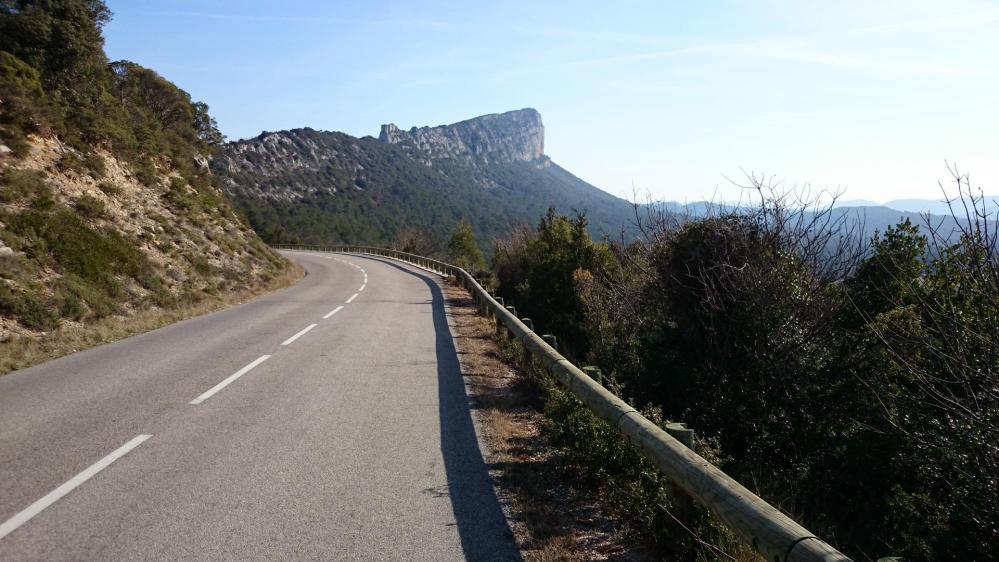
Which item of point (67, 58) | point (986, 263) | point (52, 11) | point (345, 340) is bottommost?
point (345, 340)

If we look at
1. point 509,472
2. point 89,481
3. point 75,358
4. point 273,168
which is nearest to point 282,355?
point 75,358

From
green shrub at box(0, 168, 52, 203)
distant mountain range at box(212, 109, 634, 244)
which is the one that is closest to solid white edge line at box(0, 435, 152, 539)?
green shrub at box(0, 168, 52, 203)

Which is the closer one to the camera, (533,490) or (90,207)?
(533,490)

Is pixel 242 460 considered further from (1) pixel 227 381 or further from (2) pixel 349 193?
(2) pixel 349 193

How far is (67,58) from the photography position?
20.9 m

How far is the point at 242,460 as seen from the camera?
16.2 feet

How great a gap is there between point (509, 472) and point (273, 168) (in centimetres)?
14380

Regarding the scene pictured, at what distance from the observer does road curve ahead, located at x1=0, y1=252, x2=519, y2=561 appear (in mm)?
3631

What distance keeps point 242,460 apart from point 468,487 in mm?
1908

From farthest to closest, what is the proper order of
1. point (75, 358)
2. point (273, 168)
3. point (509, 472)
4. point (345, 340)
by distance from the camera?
point (273, 168)
point (345, 340)
point (75, 358)
point (509, 472)

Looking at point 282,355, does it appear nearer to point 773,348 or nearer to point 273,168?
point 773,348

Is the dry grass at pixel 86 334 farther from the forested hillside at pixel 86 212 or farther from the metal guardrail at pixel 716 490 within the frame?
the metal guardrail at pixel 716 490

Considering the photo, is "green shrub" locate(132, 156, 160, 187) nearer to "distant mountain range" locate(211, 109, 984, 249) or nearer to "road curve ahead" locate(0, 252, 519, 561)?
"road curve ahead" locate(0, 252, 519, 561)

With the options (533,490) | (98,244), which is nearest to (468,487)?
(533,490)
